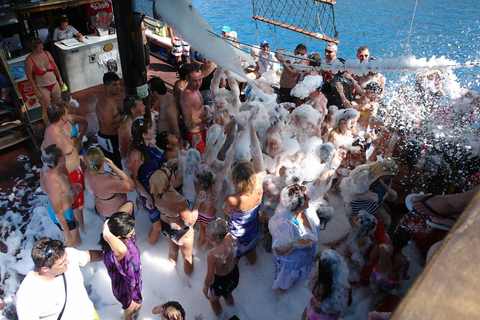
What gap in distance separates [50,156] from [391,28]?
56.3ft

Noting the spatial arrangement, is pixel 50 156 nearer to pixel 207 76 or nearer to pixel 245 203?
pixel 245 203

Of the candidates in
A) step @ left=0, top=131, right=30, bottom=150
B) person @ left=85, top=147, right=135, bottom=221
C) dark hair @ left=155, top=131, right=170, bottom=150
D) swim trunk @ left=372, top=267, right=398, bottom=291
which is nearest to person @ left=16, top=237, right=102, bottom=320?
person @ left=85, top=147, right=135, bottom=221

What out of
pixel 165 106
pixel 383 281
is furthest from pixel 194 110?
pixel 383 281

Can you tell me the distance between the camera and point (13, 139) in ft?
15.7

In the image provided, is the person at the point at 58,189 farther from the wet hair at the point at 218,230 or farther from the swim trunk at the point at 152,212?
the wet hair at the point at 218,230

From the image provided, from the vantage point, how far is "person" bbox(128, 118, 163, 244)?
314 cm

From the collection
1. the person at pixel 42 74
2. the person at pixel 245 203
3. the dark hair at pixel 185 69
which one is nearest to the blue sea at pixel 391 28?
the dark hair at pixel 185 69

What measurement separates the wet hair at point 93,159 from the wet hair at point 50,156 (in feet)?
0.79

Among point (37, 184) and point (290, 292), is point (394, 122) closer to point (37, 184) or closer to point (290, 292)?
point (290, 292)

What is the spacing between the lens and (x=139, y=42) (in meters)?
3.77

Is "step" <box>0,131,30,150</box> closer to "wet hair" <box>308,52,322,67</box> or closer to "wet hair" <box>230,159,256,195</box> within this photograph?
"wet hair" <box>230,159,256,195</box>

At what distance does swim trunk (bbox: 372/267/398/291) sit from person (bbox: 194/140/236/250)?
1.52 m

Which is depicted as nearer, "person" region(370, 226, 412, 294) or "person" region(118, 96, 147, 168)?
"person" region(370, 226, 412, 294)

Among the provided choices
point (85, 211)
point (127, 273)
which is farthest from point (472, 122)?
point (85, 211)
